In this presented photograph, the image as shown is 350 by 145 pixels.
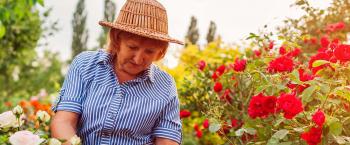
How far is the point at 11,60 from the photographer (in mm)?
12961

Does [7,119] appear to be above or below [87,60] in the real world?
below

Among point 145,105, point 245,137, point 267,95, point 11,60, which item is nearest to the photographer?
point 267,95

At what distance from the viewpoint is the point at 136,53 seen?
285 centimetres

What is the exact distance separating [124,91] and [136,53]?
239mm

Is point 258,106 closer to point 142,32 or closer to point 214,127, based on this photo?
point 214,127

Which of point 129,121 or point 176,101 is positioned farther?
point 176,101

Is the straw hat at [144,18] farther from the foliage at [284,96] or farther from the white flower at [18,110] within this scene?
the white flower at [18,110]

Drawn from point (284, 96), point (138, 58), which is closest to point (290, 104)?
point (284, 96)

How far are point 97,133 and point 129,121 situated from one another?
15 centimetres

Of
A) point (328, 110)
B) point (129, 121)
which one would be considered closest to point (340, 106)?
point (328, 110)

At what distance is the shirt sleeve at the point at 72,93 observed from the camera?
2896mm

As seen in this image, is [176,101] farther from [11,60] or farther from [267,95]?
[11,60]

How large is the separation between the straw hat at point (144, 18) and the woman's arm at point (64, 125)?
0.44 meters

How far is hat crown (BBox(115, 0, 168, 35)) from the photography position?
9.80 ft
